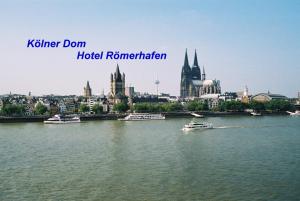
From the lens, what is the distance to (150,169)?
20.4m

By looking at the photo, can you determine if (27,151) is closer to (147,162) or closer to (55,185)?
(147,162)

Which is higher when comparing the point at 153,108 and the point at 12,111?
the point at 153,108

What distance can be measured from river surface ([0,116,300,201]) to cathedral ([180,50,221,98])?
352 ft

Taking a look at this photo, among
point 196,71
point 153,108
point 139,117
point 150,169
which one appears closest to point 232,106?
point 153,108

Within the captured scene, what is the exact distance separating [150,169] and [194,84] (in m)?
124

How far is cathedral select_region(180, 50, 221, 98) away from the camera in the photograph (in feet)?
458

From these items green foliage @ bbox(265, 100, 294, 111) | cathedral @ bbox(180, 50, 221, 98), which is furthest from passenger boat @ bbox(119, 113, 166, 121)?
cathedral @ bbox(180, 50, 221, 98)

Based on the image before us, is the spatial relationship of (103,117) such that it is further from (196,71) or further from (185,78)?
(196,71)

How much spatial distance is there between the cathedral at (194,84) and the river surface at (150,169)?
10730 cm

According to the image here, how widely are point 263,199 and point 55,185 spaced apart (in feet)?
26.0

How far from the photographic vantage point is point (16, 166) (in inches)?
851

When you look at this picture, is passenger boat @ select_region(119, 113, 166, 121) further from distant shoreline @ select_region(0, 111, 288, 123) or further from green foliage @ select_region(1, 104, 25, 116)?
green foliage @ select_region(1, 104, 25, 116)

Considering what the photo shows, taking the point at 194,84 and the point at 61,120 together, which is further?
the point at 194,84

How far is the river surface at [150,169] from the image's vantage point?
16016mm
